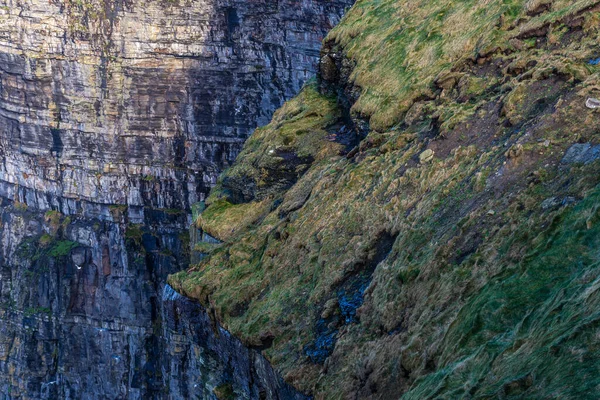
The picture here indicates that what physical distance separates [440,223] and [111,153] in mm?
46460

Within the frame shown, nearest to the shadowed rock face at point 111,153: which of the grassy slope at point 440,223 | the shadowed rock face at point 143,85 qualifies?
the shadowed rock face at point 143,85

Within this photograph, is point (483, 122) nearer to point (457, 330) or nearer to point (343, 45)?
point (457, 330)

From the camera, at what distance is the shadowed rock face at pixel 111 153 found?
51312 millimetres

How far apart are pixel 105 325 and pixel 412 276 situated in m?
47.0

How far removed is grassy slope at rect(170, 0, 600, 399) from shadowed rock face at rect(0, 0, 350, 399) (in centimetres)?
3121

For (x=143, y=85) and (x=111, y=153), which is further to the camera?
(x=111, y=153)

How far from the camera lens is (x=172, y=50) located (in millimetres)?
51812

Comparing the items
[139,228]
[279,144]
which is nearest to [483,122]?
[279,144]

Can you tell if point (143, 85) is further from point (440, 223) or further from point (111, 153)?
point (440, 223)

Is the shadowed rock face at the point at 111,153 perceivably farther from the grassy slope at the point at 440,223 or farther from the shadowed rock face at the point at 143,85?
the grassy slope at the point at 440,223

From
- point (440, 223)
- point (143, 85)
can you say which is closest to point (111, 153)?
point (143, 85)

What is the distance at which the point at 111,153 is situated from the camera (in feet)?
180

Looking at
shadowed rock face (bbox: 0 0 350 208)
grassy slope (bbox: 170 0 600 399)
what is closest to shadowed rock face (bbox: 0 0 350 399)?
shadowed rock face (bbox: 0 0 350 208)

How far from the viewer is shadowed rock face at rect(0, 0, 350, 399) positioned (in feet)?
168
